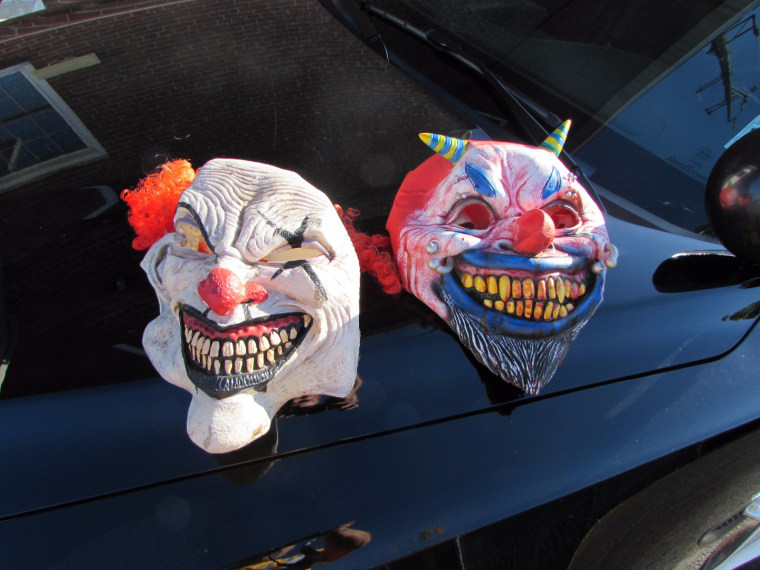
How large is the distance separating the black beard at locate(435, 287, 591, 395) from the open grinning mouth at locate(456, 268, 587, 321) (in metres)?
0.06

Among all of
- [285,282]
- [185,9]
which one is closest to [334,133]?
[185,9]

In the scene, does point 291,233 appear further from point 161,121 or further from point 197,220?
point 161,121

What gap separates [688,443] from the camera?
1546 millimetres

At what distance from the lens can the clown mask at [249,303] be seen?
1.23 meters

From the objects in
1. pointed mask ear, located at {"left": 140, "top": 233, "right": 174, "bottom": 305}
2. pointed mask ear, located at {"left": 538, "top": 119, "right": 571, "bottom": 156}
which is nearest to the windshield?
pointed mask ear, located at {"left": 538, "top": 119, "right": 571, "bottom": 156}

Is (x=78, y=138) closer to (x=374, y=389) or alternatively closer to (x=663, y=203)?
(x=374, y=389)

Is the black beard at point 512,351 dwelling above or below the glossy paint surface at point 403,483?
above

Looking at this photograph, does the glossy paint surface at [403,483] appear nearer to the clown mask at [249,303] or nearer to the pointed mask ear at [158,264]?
the clown mask at [249,303]

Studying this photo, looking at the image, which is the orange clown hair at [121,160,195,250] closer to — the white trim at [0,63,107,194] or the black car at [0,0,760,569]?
the black car at [0,0,760,569]

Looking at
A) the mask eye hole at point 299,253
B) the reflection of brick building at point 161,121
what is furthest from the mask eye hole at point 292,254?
the reflection of brick building at point 161,121

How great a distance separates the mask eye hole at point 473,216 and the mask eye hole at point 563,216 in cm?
16

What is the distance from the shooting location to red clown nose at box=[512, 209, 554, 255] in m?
1.41

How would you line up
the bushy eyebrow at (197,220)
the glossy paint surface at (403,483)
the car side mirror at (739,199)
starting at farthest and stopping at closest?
the car side mirror at (739,199), the bushy eyebrow at (197,220), the glossy paint surface at (403,483)

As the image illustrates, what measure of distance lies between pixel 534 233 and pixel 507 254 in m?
0.09
